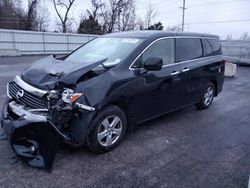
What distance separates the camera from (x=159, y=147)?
3283 millimetres

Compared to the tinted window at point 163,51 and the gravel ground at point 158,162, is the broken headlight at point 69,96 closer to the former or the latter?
the gravel ground at point 158,162

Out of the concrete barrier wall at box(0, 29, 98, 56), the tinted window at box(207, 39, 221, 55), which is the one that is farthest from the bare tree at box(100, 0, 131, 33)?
the tinted window at box(207, 39, 221, 55)

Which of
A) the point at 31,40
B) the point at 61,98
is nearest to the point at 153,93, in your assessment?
the point at 61,98

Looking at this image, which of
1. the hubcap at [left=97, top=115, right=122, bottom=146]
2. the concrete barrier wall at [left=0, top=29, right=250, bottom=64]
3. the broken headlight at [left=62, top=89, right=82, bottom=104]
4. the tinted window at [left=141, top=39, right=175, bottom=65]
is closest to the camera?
the broken headlight at [left=62, top=89, right=82, bottom=104]

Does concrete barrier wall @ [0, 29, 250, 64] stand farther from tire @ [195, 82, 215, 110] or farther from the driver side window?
the driver side window

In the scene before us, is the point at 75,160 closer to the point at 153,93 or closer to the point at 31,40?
the point at 153,93

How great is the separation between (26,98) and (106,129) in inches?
45.6

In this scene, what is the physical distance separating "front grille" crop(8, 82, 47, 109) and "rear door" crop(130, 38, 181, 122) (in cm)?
132

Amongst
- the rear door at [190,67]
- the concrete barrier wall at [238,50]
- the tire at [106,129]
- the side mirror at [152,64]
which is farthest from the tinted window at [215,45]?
the concrete barrier wall at [238,50]

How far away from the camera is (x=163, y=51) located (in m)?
3.72

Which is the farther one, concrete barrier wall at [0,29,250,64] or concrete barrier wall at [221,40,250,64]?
concrete barrier wall at [0,29,250,64]

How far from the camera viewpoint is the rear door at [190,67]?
13.3ft

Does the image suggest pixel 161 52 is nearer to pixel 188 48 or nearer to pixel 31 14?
Answer: pixel 188 48

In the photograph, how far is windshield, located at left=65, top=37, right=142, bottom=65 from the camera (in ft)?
10.7
